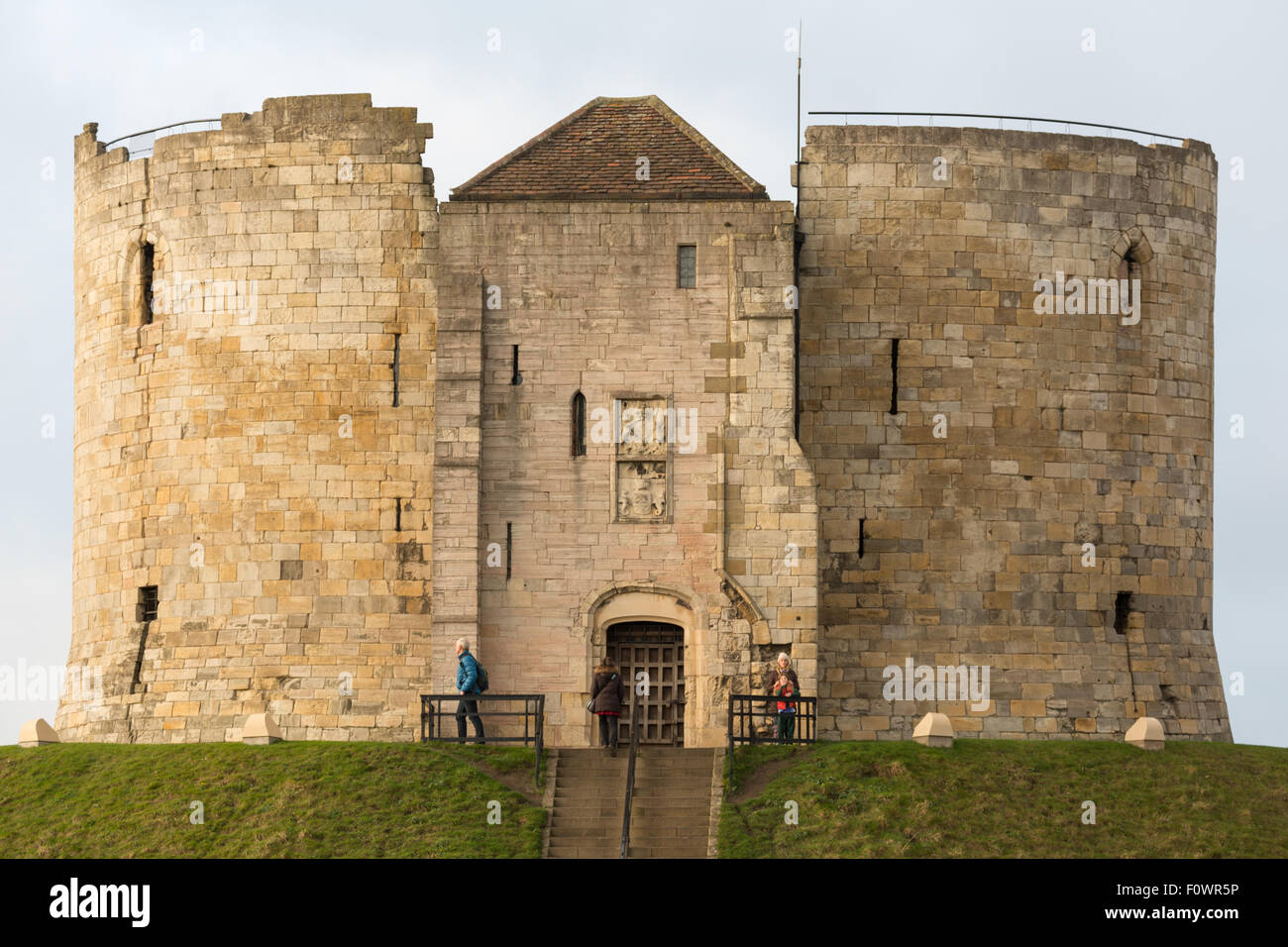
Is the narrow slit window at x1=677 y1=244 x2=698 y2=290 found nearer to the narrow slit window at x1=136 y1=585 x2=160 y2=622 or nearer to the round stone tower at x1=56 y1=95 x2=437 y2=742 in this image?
the round stone tower at x1=56 y1=95 x2=437 y2=742

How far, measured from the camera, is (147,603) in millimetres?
41281

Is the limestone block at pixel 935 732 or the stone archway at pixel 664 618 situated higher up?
the stone archway at pixel 664 618

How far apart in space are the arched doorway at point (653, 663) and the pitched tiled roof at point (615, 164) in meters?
7.33

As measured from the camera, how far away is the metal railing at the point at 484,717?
34.7 metres

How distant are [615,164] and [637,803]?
12.2 meters

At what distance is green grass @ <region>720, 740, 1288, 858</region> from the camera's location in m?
32.0

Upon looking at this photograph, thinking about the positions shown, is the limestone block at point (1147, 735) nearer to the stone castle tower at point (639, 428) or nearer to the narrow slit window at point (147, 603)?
the stone castle tower at point (639, 428)

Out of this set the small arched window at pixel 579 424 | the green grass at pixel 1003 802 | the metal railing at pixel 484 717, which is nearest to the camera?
the green grass at pixel 1003 802

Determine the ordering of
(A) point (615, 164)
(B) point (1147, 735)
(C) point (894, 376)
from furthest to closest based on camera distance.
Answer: (C) point (894, 376) → (A) point (615, 164) → (B) point (1147, 735)

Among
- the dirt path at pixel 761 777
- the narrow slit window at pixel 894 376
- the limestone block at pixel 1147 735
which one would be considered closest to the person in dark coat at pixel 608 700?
the dirt path at pixel 761 777

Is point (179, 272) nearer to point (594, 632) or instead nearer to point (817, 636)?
point (594, 632)

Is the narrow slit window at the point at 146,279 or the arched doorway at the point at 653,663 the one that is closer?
the arched doorway at the point at 653,663

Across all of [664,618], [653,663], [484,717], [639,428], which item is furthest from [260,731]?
[639,428]

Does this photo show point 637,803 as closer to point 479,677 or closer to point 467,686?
point 467,686
